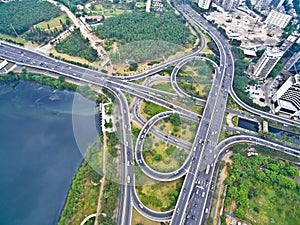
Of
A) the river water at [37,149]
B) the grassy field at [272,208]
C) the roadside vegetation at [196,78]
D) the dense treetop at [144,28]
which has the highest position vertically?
the dense treetop at [144,28]

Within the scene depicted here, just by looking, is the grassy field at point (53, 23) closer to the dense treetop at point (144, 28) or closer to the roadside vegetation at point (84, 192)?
the dense treetop at point (144, 28)

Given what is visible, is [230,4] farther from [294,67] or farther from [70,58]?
[70,58]

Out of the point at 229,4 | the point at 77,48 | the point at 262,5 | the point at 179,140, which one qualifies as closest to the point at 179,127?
the point at 179,140

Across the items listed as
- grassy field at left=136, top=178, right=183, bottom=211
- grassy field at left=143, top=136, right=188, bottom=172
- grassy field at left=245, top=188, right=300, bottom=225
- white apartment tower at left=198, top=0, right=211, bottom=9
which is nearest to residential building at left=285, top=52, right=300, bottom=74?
grassy field at left=245, top=188, right=300, bottom=225

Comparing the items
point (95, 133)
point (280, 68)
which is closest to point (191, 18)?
point (280, 68)

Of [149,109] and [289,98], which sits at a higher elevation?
[289,98]

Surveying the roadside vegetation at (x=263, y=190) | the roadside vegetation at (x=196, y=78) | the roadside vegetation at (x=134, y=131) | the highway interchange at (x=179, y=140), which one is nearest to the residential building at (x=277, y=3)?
the highway interchange at (x=179, y=140)
